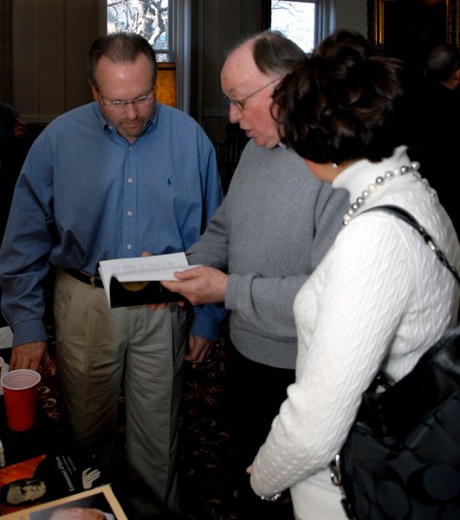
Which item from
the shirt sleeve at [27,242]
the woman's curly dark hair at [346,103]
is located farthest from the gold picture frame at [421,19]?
the woman's curly dark hair at [346,103]

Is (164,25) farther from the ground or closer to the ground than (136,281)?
farther from the ground

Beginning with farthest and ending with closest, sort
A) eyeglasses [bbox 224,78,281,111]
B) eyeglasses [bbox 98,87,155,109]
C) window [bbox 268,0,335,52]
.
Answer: window [bbox 268,0,335,52]
eyeglasses [bbox 98,87,155,109]
eyeglasses [bbox 224,78,281,111]

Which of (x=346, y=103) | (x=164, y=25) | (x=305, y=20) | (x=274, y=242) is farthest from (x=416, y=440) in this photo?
(x=305, y=20)

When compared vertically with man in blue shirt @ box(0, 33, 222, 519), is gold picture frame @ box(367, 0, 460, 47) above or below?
above

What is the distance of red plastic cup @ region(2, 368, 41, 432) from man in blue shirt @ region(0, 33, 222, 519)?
1.44 feet

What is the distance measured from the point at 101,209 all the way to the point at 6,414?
2.50 ft

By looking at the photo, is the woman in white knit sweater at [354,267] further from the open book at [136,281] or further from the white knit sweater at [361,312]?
the open book at [136,281]

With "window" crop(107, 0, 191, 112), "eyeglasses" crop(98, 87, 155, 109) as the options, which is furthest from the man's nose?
"window" crop(107, 0, 191, 112)

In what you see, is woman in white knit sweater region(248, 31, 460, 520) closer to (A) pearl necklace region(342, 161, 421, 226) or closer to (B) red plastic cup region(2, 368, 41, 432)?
(A) pearl necklace region(342, 161, 421, 226)

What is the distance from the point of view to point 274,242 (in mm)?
1704

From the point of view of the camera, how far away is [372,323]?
99cm

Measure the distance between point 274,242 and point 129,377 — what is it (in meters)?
0.84

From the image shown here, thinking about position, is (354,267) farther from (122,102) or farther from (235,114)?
(122,102)

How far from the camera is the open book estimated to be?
5.78 ft
